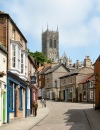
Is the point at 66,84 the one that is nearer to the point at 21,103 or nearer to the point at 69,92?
the point at 69,92

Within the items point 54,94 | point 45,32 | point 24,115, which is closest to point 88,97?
point 54,94

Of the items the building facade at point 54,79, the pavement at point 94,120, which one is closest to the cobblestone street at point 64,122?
the pavement at point 94,120

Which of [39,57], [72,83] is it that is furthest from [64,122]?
[39,57]

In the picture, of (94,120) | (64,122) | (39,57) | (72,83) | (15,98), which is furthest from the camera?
(39,57)

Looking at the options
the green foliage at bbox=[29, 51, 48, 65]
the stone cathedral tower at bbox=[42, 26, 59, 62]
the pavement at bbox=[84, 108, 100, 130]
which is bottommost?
the pavement at bbox=[84, 108, 100, 130]

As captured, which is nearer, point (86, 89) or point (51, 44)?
point (86, 89)

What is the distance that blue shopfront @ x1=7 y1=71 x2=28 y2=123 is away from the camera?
22.2m

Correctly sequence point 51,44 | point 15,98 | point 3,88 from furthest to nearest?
1. point 51,44
2. point 15,98
3. point 3,88

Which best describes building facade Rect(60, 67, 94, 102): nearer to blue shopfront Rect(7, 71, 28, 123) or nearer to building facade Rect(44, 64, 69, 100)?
building facade Rect(44, 64, 69, 100)

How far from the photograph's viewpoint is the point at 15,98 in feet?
81.5

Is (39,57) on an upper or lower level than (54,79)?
upper

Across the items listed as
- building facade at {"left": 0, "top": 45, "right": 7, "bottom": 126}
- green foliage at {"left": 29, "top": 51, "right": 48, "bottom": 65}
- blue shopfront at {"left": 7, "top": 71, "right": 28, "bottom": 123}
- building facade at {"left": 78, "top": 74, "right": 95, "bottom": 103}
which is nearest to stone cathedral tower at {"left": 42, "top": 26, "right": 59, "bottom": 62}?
green foliage at {"left": 29, "top": 51, "right": 48, "bottom": 65}

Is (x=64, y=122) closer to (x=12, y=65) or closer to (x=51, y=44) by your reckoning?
(x=12, y=65)

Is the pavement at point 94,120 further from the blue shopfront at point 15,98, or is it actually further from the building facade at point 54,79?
the building facade at point 54,79
